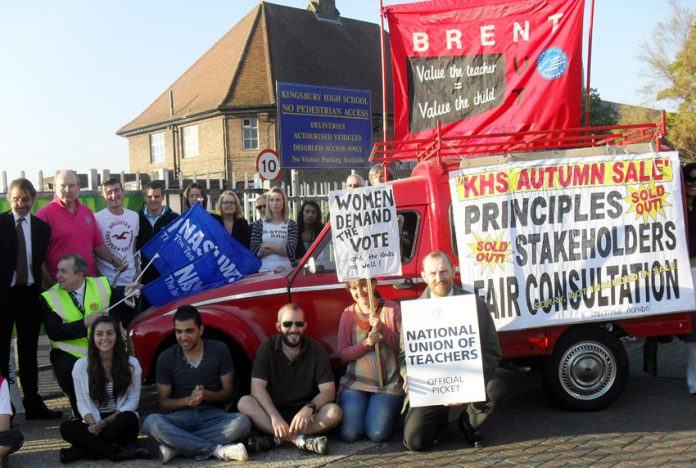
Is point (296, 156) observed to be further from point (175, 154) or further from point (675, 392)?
point (175, 154)

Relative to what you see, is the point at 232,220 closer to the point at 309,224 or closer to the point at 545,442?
the point at 309,224

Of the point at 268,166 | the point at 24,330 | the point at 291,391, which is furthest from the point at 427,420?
the point at 268,166

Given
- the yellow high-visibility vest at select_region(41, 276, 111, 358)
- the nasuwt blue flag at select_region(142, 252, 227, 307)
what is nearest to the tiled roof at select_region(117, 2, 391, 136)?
the nasuwt blue flag at select_region(142, 252, 227, 307)

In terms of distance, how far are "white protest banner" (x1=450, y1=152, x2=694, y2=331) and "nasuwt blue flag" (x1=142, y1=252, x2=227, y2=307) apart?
2386 mm

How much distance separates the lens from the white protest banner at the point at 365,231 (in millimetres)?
5402

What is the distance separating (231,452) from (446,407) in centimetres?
164

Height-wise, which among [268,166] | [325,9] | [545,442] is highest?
[325,9]

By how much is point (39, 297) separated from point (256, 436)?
2.49 metres

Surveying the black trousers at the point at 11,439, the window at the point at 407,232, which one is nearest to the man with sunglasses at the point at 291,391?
the window at the point at 407,232

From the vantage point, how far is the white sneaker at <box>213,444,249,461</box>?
16.7 ft

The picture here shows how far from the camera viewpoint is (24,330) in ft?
20.4

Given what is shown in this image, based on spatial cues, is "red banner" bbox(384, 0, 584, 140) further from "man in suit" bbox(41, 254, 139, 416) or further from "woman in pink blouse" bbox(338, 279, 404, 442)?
"man in suit" bbox(41, 254, 139, 416)

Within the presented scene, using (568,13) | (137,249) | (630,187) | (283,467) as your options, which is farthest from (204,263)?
(568,13)

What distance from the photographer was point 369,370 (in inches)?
219
